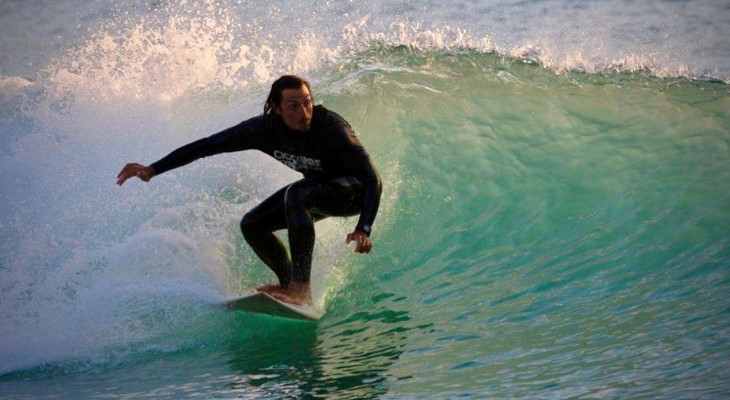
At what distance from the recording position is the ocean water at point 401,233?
188 inches

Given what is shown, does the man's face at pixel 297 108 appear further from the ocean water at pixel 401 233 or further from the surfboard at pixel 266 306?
the ocean water at pixel 401 233

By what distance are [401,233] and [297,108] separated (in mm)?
2438

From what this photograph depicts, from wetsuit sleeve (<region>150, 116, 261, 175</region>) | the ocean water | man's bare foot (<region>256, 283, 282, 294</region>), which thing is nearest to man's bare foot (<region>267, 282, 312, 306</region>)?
man's bare foot (<region>256, 283, 282, 294</region>)

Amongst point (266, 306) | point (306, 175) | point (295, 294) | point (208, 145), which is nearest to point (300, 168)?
point (306, 175)

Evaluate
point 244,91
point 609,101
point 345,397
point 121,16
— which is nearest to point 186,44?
point 244,91

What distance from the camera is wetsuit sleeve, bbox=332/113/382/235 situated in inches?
215

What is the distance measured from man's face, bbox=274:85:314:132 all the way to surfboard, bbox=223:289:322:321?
1050 millimetres

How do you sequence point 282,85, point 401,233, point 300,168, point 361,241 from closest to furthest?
point 361,241, point 282,85, point 300,168, point 401,233

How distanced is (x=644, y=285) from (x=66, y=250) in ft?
14.6

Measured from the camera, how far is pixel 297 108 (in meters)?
5.43

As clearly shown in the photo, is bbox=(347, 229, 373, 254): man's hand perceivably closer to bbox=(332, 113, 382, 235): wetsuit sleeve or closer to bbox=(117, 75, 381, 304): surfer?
bbox=(117, 75, 381, 304): surfer

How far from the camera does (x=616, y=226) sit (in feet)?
23.9

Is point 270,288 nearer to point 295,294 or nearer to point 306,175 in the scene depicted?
point 295,294

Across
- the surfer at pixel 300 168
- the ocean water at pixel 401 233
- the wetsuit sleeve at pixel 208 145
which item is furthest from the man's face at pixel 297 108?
the ocean water at pixel 401 233
